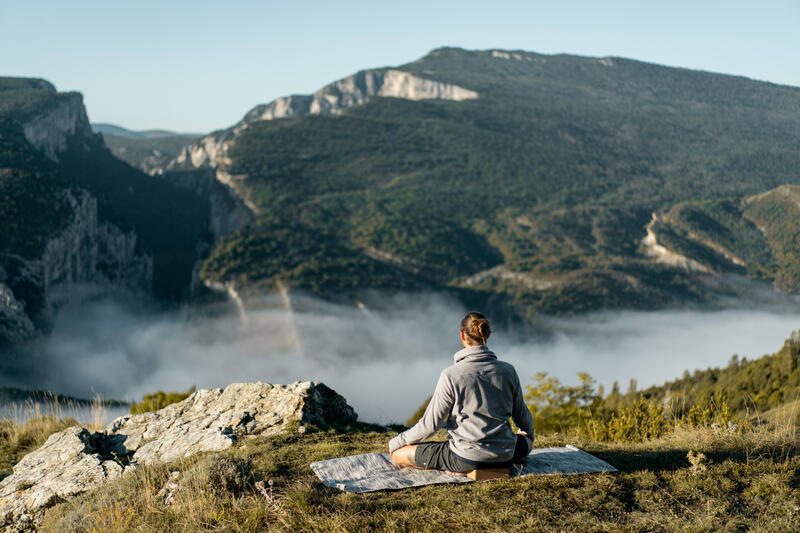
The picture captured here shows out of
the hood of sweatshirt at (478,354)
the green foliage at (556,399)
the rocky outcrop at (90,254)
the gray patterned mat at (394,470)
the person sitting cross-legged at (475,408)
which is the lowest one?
the rocky outcrop at (90,254)

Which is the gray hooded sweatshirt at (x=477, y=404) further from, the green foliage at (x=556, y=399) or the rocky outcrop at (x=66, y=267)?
the rocky outcrop at (x=66, y=267)

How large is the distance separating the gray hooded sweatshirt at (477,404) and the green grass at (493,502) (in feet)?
1.30

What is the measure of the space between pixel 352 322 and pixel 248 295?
27465mm

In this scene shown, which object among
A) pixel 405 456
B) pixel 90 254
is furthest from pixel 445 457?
pixel 90 254

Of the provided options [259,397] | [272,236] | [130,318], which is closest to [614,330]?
[272,236]

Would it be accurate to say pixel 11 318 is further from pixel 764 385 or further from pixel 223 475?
pixel 223 475

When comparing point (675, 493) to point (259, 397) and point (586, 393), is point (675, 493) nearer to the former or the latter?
point (259, 397)

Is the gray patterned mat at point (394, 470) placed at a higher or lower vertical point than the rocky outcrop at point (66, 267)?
higher

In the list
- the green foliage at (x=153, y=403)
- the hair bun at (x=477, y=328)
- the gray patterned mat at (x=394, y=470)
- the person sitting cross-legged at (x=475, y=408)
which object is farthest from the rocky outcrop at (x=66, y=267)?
the hair bun at (x=477, y=328)

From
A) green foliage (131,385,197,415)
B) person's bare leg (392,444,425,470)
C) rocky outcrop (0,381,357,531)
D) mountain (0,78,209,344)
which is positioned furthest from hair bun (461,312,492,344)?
mountain (0,78,209,344)

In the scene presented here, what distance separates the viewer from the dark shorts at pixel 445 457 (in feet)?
20.4

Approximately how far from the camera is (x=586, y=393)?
19891 mm

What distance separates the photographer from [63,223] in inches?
4579

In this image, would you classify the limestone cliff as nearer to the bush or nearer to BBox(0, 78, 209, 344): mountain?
BBox(0, 78, 209, 344): mountain
